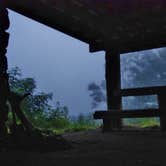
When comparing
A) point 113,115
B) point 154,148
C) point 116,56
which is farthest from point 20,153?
point 116,56

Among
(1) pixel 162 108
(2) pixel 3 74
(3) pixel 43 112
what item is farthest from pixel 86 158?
(3) pixel 43 112

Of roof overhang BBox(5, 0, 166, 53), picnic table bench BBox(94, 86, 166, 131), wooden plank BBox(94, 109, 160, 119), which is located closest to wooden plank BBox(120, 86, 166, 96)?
picnic table bench BBox(94, 86, 166, 131)

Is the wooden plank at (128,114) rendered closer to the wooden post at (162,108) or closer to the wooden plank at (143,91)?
the wooden post at (162,108)

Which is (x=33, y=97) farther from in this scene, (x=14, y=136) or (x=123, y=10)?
(x=14, y=136)

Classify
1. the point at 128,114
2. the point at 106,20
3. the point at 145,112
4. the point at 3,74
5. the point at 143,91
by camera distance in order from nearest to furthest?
the point at 3,74 → the point at 106,20 → the point at 145,112 → the point at 128,114 → the point at 143,91

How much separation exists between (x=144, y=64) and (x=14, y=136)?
145ft

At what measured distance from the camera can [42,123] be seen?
551 inches

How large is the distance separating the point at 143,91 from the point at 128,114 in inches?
44.0

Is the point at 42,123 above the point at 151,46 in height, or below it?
below

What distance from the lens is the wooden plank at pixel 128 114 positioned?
31.3 feet

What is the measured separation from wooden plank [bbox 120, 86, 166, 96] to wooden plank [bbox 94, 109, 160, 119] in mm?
719

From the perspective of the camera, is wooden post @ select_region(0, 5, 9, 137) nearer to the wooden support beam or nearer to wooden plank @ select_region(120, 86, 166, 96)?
the wooden support beam

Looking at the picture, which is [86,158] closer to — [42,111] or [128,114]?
[128,114]

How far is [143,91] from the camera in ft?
35.6
